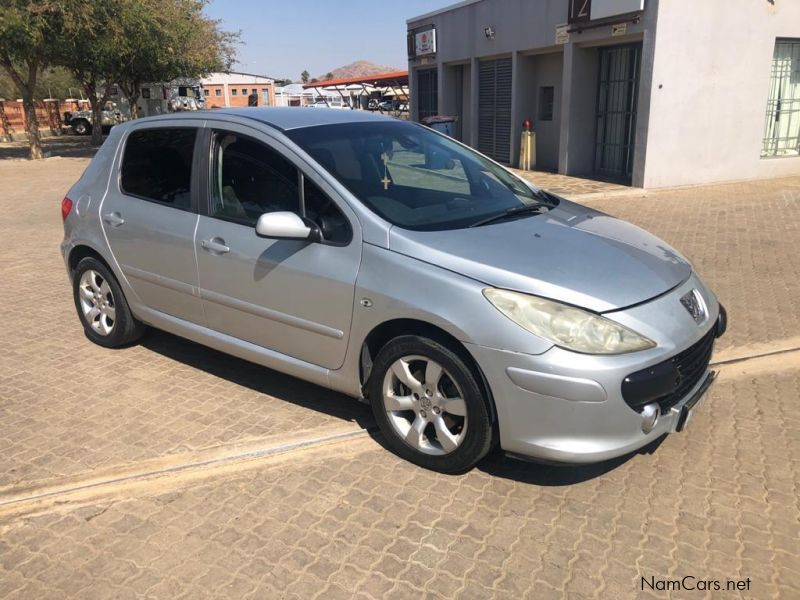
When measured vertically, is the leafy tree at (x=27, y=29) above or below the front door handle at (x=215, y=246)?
above

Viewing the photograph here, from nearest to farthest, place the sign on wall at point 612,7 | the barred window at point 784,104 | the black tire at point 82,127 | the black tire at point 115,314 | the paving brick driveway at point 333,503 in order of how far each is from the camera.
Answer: the paving brick driveway at point 333,503 → the black tire at point 115,314 → the sign on wall at point 612,7 → the barred window at point 784,104 → the black tire at point 82,127

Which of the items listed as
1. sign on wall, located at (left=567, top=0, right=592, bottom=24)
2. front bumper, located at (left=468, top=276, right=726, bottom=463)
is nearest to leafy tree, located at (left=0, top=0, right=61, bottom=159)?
sign on wall, located at (left=567, top=0, right=592, bottom=24)

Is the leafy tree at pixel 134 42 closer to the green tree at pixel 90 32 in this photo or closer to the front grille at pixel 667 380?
the green tree at pixel 90 32

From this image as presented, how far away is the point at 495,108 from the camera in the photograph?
61.3ft

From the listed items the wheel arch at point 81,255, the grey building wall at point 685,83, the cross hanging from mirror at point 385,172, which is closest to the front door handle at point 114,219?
the wheel arch at point 81,255

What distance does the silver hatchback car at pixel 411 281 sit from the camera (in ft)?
9.61

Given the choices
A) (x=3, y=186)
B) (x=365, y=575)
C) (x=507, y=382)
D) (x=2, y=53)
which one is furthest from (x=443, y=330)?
(x=2, y=53)

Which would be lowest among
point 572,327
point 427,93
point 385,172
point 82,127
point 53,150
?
point 53,150

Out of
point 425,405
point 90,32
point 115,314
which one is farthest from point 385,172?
point 90,32

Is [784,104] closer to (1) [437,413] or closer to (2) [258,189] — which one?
(2) [258,189]

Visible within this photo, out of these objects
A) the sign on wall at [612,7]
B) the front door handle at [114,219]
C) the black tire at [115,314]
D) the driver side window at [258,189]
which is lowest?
the black tire at [115,314]

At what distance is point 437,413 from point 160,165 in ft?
8.51

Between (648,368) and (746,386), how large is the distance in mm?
1902

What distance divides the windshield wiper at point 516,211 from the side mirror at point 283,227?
0.89m
